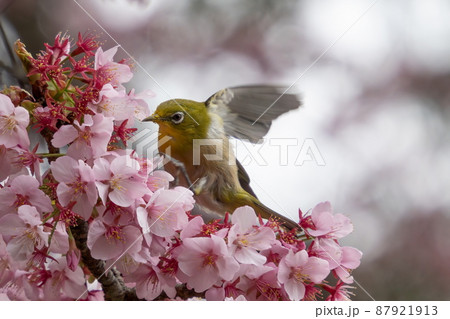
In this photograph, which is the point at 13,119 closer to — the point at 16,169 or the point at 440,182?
the point at 16,169

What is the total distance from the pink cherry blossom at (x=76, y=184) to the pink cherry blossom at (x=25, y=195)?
26 millimetres

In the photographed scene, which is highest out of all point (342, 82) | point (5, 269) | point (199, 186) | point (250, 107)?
point (342, 82)

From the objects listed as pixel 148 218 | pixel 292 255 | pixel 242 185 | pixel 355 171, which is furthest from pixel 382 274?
pixel 148 218

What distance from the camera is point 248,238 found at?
1.81ft

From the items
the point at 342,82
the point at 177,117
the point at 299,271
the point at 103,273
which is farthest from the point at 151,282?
the point at 342,82

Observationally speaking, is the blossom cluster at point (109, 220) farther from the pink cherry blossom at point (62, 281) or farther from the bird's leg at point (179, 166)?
the bird's leg at point (179, 166)

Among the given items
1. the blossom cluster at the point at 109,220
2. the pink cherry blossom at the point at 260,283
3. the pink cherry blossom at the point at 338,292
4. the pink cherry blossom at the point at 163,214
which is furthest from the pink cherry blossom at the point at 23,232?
the pink cherry blossom at the point at 338,292

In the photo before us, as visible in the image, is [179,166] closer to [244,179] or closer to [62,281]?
[244,179]

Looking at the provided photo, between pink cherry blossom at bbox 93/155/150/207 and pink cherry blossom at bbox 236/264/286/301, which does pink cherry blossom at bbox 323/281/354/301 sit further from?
pink cherry blossom at bbox 93/155/150/207

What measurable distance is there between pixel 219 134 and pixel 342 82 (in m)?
0.33

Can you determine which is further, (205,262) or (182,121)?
(182,121)
